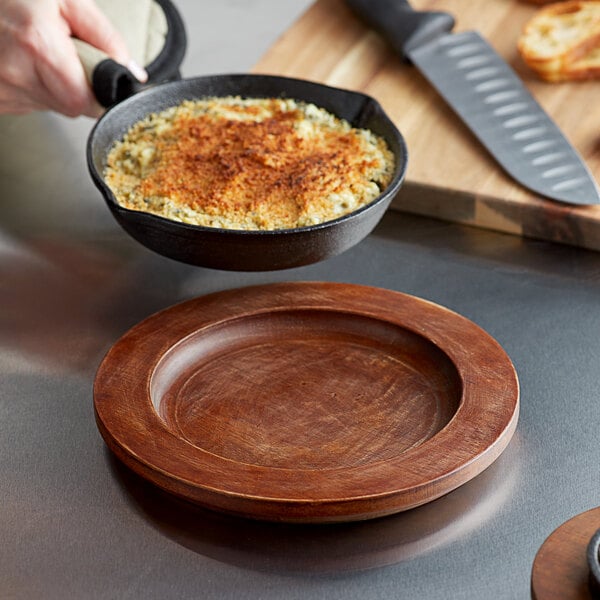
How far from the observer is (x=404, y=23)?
57.9 inches

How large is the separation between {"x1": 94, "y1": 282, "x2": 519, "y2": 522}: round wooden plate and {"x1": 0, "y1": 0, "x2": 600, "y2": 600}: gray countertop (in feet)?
0.11

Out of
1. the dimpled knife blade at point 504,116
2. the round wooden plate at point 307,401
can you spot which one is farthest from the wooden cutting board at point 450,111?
the round wooden plate at point 307,401

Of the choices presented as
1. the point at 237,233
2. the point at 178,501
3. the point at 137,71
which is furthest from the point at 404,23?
the point at 178,501

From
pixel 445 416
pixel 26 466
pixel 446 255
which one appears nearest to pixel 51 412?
pixel 26 466

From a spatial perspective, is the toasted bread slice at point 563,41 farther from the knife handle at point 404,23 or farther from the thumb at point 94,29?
the thumb at point 94,29

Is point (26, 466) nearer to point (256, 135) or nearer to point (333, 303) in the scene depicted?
point (333, 303)

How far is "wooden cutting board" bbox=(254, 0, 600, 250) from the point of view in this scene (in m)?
1.22

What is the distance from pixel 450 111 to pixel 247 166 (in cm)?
41

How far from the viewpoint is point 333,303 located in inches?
41.1

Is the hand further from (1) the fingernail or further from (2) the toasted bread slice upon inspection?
(2) the toasted bread slice

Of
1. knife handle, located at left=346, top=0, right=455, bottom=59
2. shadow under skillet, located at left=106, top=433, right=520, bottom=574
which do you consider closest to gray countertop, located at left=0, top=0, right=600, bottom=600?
shadow under skillet, located at left=106, top=433, right=520, bottom=574

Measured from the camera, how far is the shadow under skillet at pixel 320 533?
81 centimetres

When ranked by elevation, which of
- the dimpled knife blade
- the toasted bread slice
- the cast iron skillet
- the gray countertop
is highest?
the toasted bread slice

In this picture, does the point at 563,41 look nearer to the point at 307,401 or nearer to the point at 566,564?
the point at 307,401
